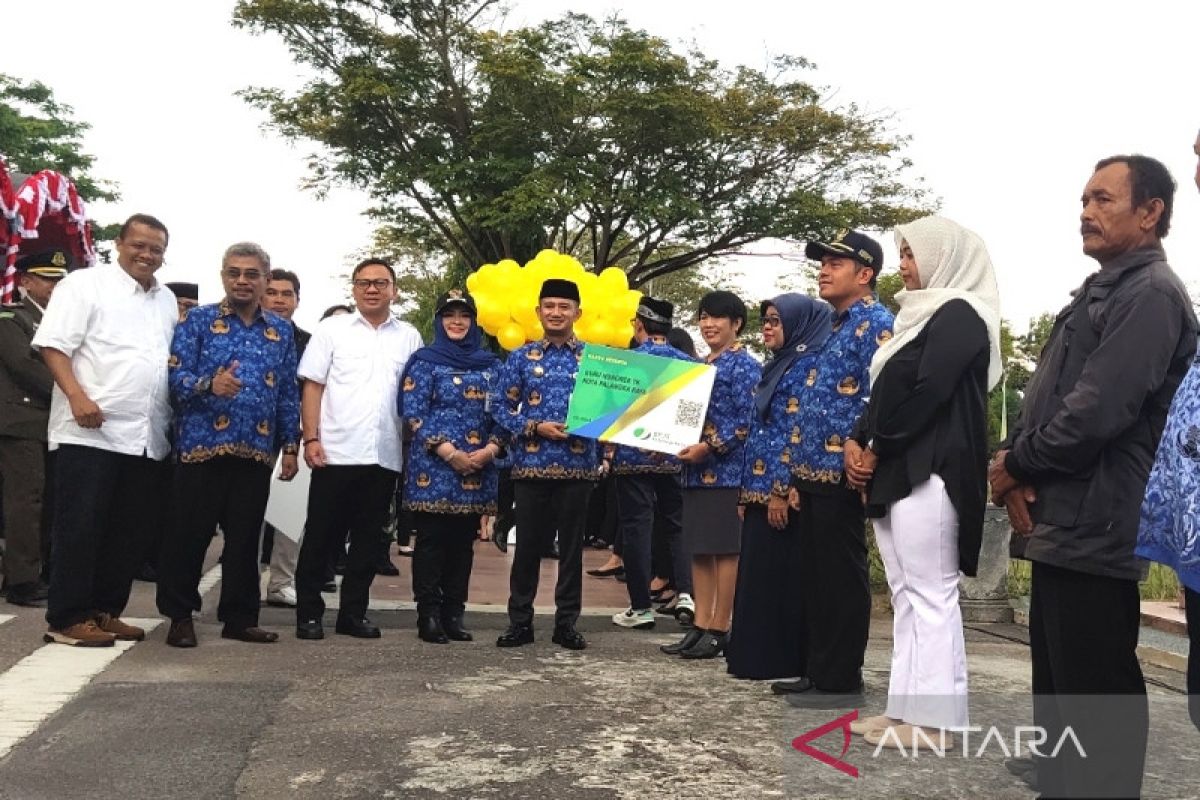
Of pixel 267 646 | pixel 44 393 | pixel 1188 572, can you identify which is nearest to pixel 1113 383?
pixel 1188 572

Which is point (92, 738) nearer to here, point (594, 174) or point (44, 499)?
point (44, 499)

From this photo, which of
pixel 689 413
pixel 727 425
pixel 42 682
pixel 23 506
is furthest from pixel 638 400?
pixel 23 506

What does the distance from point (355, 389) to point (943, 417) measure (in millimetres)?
3460

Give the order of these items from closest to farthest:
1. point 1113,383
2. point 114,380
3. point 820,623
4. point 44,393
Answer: point 1113,383 < point 820,623 < point 114,380 < point 44,393

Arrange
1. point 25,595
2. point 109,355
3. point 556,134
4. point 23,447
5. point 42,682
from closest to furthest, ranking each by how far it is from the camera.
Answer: point 42,682
point 109,355
point 25,595
point 23,447
point 556,134

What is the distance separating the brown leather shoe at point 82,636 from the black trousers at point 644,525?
2915 millimetres

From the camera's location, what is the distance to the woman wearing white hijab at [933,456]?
4.60 m

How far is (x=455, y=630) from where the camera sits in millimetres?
7129

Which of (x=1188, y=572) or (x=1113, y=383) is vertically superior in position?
(x=1113, y=383)

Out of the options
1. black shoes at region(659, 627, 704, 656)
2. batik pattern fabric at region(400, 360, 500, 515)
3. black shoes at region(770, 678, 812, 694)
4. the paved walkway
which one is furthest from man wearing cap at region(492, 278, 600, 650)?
black shoes at region(770, 678, 812, 694)

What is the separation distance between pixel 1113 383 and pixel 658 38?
78.7ft

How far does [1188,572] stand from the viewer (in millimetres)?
3062

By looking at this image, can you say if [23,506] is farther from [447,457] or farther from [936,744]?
[936,744]

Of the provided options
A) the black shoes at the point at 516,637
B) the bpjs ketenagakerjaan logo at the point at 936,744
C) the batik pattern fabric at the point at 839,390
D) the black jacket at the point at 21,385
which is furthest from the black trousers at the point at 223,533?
the bpjs ketenagakerjaan logo at the point at 936,744
